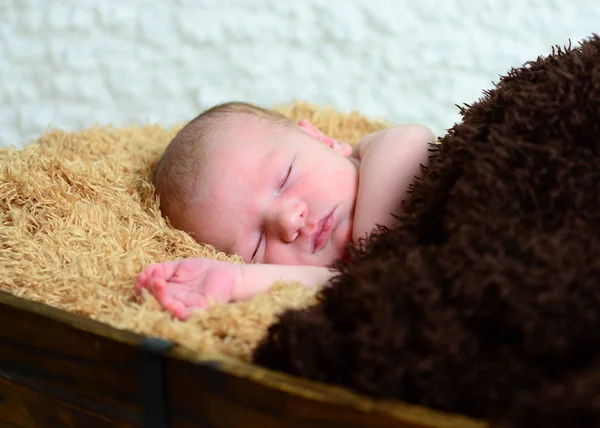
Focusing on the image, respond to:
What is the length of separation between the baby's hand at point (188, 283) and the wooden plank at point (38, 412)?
0.16m

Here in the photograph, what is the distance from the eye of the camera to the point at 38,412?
2.92 ft

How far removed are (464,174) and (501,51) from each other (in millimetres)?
1300

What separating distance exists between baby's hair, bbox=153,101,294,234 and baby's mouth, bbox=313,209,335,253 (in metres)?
0.22

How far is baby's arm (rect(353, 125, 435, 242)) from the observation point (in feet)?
3.55

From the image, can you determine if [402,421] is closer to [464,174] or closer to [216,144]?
[464,174]

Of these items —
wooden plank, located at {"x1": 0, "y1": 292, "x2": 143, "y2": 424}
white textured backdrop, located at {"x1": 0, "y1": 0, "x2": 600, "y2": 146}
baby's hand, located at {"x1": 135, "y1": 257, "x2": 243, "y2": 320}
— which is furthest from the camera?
white textured backdrop, located at {"x1": 0, "y1": 0, "x2": 600, "y2": 146}

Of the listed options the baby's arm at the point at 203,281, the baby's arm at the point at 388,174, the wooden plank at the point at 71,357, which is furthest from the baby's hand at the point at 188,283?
the baby's arm at the point at 388,174

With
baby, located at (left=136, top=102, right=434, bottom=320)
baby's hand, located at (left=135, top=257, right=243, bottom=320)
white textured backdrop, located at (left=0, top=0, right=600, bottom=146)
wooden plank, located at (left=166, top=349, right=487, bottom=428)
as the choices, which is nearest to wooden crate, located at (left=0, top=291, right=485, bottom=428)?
wooden plank, located at (left=166, top=349, right=487, bottom=428)

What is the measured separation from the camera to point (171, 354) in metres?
0.71

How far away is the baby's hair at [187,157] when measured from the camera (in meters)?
1.19

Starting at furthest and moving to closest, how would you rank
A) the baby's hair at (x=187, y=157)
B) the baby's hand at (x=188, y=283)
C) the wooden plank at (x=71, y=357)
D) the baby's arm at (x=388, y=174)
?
1. the baby's hair at (x=187, y=157)
2. the baby's arm at (x=388, y=174)
3. the baby's hand at (x=188, y=283)
4. the wooden plank at (x=71, y=357)

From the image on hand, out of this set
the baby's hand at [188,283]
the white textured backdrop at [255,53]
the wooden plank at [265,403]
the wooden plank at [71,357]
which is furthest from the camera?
the white textured backdrop at [255,53]

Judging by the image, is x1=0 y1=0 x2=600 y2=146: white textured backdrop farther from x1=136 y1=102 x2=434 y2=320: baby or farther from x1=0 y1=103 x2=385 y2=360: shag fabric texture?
x1=136 y1=102 x2=434 y2=320: baby

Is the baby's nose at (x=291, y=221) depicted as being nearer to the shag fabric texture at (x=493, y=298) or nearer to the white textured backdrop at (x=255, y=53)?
the shag fabric texture at (x=493, y=298)
